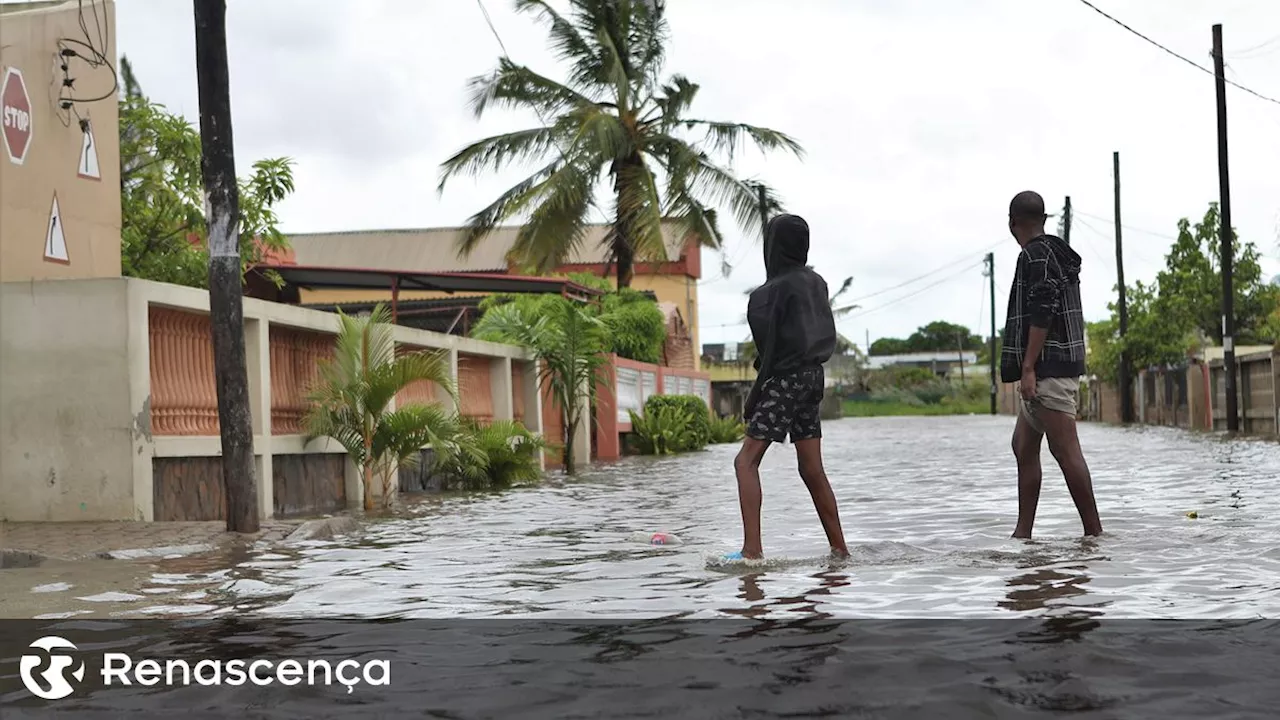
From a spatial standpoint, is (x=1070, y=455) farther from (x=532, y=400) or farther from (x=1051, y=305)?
(x=532, y=400)

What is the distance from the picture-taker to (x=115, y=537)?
9883 mm

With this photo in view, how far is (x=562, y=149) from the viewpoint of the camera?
98.5 ft

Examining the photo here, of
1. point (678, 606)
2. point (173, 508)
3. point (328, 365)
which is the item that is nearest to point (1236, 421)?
point (328, 365)

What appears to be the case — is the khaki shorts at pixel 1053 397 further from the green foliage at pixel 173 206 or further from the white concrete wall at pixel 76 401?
the green foliage at pixel 173 206

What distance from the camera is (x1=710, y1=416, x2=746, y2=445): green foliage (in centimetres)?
3703

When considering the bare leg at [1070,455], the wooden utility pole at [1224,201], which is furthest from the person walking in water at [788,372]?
the wooden utility pole at [1224,201]

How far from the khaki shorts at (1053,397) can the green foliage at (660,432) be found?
2165cm

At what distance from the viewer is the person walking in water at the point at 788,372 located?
7.62 metres

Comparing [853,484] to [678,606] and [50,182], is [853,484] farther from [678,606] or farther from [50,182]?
[678,606]

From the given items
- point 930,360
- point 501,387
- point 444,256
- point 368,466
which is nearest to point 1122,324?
point 444,256

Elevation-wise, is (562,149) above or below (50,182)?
above

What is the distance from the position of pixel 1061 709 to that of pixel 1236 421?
30.2m

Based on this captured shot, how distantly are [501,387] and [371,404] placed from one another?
810cm

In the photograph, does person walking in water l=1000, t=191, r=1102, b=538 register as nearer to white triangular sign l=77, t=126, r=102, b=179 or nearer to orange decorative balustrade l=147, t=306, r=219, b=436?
orange decorative balustrade l=147, t=306, r=219, b=436
